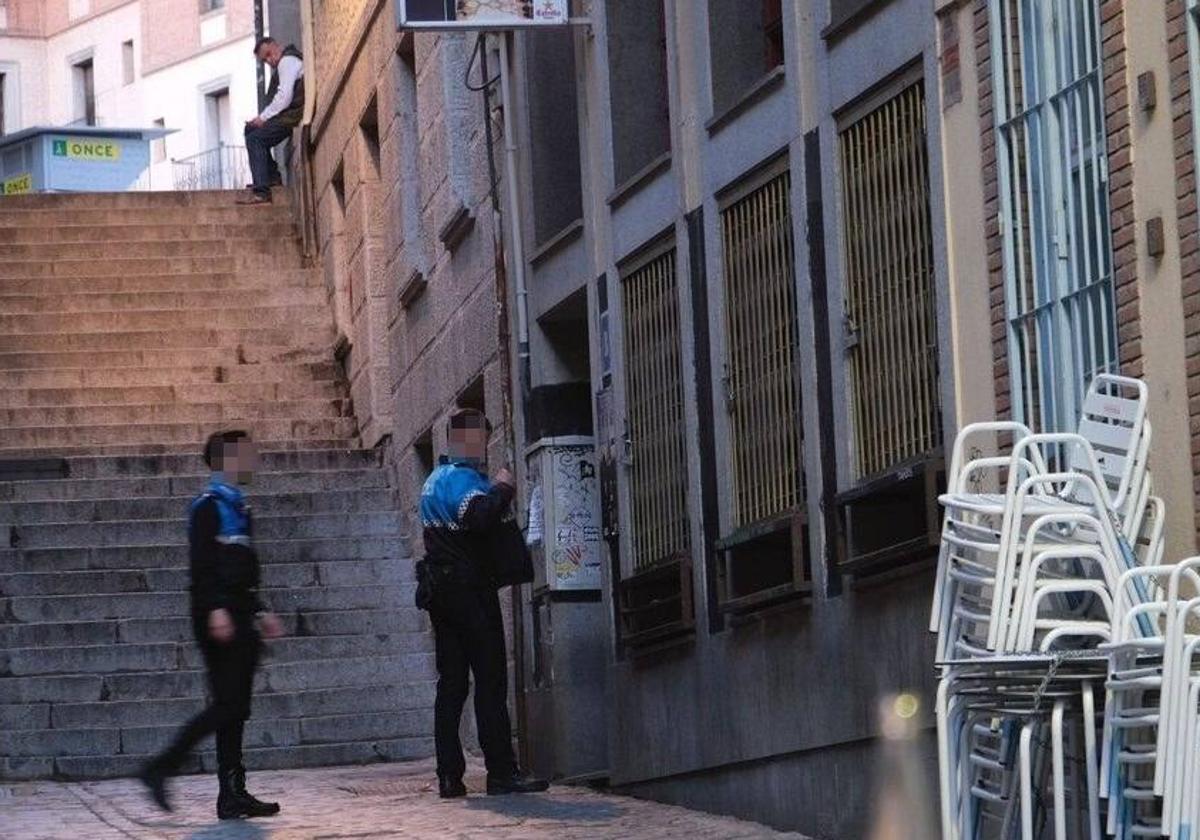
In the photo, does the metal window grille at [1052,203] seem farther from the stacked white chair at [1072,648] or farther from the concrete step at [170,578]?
the concrete step at [170,578]

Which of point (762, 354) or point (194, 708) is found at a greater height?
point (762, 354)

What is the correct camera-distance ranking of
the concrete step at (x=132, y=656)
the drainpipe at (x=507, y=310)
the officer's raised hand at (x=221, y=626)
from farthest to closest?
1. the concrete step at (x=132, y=656)
2. the drainpipe at (x=507, y=310)
3. the officer's raised hand at (x=221, y=626)

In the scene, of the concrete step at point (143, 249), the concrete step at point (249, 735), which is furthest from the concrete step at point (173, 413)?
the concrete step at point (249, 735)

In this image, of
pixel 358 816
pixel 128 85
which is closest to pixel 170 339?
pixel 358 816

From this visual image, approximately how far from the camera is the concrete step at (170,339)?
23.8 meters

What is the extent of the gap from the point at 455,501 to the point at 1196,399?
532 centimetres

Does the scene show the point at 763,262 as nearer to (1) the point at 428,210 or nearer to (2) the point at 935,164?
(2) the point at 935,164

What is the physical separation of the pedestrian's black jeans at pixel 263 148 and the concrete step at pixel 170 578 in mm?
8827

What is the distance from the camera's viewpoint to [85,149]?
147 ft

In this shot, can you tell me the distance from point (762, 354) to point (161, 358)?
12579mm

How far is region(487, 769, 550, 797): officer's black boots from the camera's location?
43.2 ft

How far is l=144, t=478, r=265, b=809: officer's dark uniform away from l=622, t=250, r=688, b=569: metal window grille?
78.2 inches

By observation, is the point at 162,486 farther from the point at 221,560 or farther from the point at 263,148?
the point at 221,560

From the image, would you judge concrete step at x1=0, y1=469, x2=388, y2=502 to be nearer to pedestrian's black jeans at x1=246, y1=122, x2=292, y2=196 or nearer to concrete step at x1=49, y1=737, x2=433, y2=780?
concrete step at x1=49, y1=737, x2=433, y2=780
